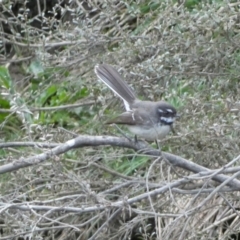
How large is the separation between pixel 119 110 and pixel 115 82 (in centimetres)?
92

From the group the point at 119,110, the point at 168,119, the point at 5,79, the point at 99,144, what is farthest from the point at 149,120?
the point at 5,79

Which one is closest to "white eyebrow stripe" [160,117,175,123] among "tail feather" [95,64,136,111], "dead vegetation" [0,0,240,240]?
"dead vegetation" [0,0,240,240]

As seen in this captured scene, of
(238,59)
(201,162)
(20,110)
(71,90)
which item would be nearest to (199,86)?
(238,59)

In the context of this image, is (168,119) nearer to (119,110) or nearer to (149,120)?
(149,120)

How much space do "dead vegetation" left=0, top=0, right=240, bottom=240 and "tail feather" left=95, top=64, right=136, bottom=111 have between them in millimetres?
349

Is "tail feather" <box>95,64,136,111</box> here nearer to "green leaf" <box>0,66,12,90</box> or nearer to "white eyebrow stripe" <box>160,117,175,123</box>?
"white eyebrow stripe" <box>160,117,175,123</box>

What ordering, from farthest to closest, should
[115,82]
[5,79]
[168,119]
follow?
[5,79], [115,82], [168,119]

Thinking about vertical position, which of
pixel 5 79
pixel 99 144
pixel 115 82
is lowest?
pixel 5 79

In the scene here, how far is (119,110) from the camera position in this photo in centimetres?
621

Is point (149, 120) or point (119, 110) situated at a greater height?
point (149, 120)

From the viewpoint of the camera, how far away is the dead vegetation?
16.3ft

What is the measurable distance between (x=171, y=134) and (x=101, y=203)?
1507 mm

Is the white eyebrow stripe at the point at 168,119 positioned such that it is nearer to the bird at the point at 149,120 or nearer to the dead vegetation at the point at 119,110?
the bird at the point at 149,120

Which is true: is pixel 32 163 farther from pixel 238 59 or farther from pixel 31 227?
pixel 238 59
